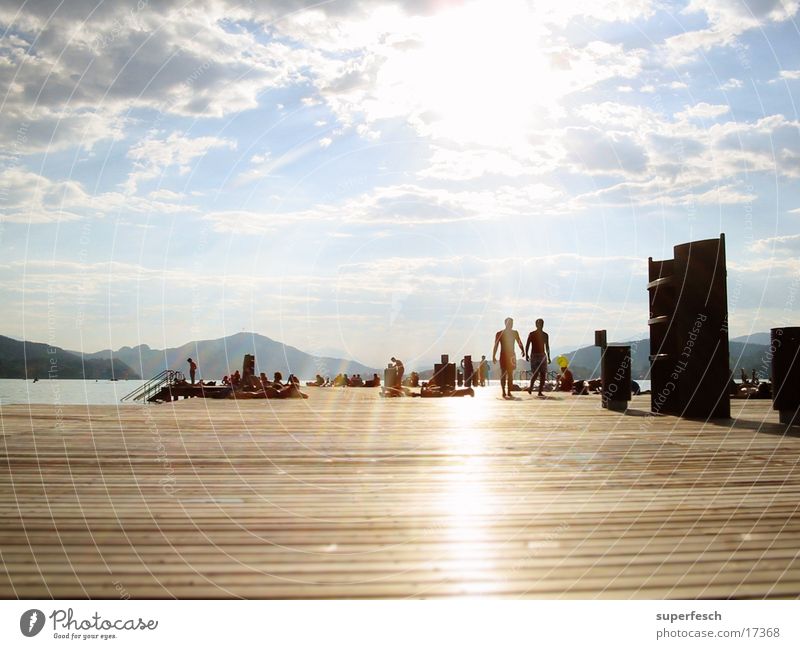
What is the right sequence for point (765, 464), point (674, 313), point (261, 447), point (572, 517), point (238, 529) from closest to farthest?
point (238, 529) → point (572, 517) → point (765, 464) → point (261, 447) → point (674, 313)

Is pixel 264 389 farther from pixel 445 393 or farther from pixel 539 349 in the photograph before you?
pixel 539 349

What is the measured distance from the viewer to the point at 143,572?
10.9 ft

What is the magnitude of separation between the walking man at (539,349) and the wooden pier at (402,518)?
12.4 m

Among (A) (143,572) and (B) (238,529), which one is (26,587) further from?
(B) (238,529)

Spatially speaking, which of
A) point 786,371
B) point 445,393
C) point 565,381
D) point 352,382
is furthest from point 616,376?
point 352,382

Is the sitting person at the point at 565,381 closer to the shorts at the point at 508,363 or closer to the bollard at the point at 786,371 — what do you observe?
the shorts at the point at 508,363

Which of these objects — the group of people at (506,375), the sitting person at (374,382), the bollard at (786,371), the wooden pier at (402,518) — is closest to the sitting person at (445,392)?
the group of people at (506,375)

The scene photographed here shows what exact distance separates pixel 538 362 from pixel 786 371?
1226 cm

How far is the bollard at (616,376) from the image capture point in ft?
47.5

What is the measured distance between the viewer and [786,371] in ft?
32.6

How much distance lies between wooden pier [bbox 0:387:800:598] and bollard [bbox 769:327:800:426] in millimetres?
1504
